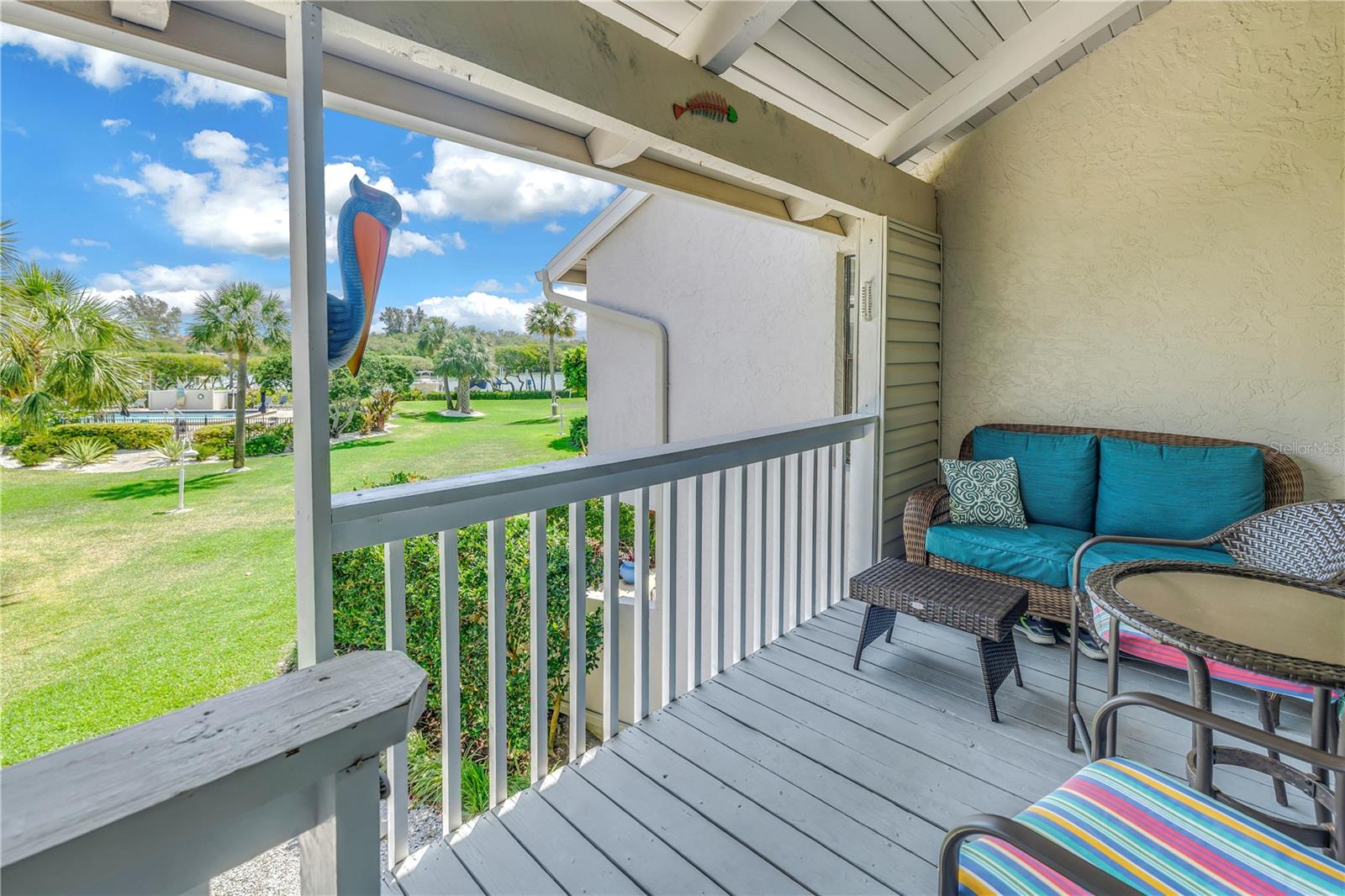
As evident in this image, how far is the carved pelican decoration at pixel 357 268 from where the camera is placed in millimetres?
1446

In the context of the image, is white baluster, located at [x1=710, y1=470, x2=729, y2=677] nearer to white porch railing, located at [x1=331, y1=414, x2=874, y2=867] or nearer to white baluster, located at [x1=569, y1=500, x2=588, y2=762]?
white porch railing, located at [x1=331, y1=414, x2=874, y2=867]

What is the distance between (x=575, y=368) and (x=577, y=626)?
6.76 metres

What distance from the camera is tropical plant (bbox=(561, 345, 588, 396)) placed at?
845 centimetres

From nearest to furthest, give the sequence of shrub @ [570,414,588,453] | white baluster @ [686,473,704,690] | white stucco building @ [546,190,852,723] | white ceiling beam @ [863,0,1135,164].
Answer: white baluster @ [686,473,704,690] < white ceiling beam @ [863,0,1135,164] < white stucco building @ [546,190,852,723] < shrub @ [570,414,588,453]

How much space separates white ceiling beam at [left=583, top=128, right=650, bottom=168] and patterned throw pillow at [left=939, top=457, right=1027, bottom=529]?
237 cm

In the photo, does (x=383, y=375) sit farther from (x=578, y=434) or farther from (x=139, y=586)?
(x=578, y=434)

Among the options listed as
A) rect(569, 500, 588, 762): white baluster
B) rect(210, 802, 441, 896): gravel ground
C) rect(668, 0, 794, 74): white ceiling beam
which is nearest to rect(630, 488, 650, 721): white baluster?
rect(569, 500, 588, 762): white baluster

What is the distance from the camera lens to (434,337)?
2.53 metres

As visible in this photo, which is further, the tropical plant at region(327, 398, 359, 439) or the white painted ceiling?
the white painted ceiling

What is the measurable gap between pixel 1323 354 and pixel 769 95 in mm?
2885

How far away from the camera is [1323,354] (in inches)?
115

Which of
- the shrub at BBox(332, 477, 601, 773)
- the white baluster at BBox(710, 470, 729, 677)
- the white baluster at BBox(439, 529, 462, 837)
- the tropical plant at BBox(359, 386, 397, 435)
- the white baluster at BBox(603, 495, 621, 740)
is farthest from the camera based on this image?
the shrub at BBox(332, 477, 601, 773)

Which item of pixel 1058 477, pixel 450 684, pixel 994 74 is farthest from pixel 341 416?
pixel 994 74

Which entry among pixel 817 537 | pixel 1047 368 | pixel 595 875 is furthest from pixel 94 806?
pixel 1047 368
